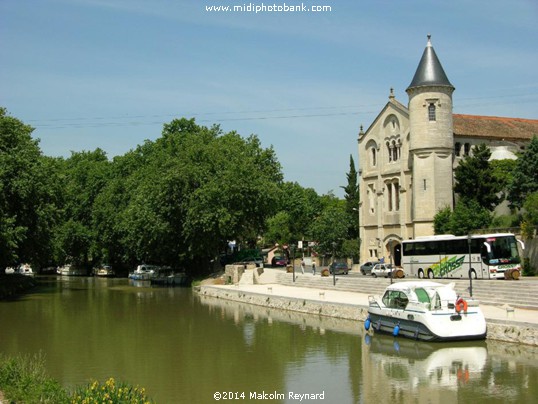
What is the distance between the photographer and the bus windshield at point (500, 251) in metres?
35.8

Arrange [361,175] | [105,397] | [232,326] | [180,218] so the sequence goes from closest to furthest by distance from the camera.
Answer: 1. [105,397]
2. [232,326]
3. [180,218]
4. [361,175]

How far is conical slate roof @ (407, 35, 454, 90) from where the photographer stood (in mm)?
54406

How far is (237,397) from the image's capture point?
16.4 m

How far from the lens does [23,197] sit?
43.4 m

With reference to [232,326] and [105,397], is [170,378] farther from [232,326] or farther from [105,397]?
[232,326]

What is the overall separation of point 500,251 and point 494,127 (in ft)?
90.2

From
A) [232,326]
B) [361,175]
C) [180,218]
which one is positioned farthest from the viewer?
[361,175]

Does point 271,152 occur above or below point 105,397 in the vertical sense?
above

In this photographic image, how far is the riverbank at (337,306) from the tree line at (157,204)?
23.1ft

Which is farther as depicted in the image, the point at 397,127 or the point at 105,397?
the point at 397,127

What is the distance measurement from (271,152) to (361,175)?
35.9 feet

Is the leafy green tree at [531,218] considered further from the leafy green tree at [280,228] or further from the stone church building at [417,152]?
the leafy green tree at [280,228]

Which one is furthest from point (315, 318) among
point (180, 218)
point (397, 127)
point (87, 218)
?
point (87, 218)

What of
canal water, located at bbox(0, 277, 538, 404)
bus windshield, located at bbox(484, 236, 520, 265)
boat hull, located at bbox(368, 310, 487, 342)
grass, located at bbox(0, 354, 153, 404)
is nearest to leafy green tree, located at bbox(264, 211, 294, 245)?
bus windshield, located at bbox(484, 236, 520, 265)
